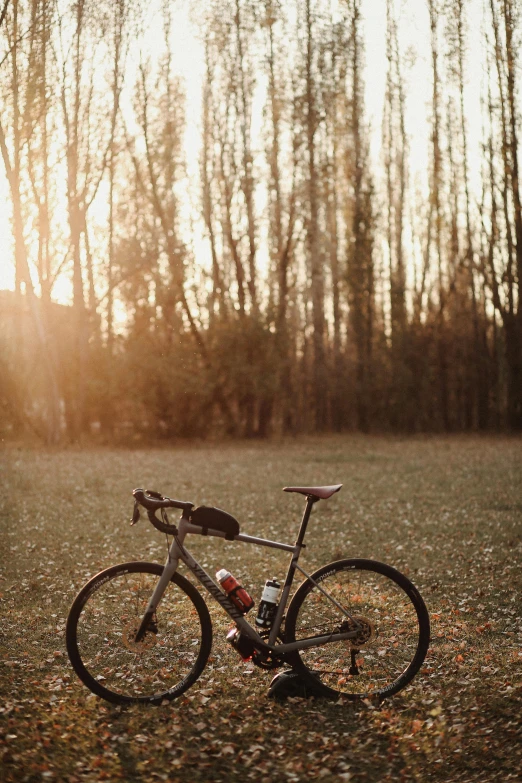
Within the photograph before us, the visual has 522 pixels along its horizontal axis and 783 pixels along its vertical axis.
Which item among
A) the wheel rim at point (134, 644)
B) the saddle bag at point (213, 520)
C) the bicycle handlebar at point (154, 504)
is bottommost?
the wheel rim at point (134, 644)

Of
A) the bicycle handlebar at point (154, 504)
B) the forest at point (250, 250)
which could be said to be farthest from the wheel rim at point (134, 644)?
the forest at point (250, 250)

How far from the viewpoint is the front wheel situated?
523cm

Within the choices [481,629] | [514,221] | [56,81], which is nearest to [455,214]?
[514,221]

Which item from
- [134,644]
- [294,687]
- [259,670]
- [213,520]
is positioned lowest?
[259,670]

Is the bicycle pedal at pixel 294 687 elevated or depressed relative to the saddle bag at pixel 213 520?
depressed

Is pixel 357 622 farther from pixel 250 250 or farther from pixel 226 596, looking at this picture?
pixel 250 250

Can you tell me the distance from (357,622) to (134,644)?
1426mm

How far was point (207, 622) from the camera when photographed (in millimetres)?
5203

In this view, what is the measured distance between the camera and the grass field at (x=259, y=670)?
445 centimetres

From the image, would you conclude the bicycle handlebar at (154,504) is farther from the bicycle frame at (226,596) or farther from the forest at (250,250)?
the forest at (250,250)

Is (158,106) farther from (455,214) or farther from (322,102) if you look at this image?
(455,214)

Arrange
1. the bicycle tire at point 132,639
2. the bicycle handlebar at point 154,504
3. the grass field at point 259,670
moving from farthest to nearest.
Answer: the bicycle tire at point 132,639
the bicycle handlebar at point 154,504
the grass field at point 259,670

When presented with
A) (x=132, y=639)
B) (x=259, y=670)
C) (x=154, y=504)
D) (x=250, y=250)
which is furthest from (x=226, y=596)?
(x=250, y=250)

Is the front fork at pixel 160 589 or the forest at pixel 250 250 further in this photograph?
the forest at pixel 250 250
